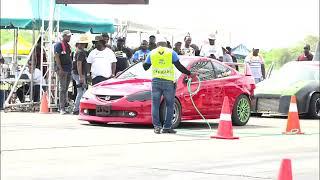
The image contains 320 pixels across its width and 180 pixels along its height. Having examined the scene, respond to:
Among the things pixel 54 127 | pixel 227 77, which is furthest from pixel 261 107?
pixel 54 127

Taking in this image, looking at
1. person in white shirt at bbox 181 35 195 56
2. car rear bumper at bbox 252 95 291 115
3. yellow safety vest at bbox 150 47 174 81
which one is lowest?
car rear bumper at bbox 252 95 291 115

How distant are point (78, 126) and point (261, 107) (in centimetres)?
637

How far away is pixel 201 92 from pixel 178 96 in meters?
0.72

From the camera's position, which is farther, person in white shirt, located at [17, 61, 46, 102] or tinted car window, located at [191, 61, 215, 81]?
person in white shirt, located at [17, 61, 46, 102]

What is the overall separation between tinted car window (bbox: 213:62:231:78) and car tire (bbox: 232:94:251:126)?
1.81ft

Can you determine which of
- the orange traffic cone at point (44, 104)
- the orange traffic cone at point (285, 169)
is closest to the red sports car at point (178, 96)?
the orange traffic cone at point (44, 104)

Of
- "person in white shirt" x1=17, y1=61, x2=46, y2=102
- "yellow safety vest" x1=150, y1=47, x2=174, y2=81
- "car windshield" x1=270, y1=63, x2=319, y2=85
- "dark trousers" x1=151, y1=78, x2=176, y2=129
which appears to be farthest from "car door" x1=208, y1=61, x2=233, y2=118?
"person in white shirt" x1=17, y1=61, x2=46, y2=102

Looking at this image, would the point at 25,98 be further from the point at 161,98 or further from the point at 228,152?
the point at 228,152

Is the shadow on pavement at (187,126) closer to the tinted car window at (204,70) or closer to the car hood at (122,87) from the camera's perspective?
the car hood at (122,87)

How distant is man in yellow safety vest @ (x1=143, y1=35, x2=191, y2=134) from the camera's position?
39.1 ft

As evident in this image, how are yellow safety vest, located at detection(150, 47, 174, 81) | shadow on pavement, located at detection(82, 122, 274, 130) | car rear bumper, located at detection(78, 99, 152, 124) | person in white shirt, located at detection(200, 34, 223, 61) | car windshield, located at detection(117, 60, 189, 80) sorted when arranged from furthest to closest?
person in white shirt, located at detection(200, 34, 223, 61), car windshield, located at detection(117, 60, 189, 80), shadow on pavement, located at detection(82, 122, 274, 130), car rear bumper, located at detection(78, 99, 152, 124), yellow safety vest, located at detection(150, 47, 174, 81)

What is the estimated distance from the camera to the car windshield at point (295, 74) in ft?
60.4

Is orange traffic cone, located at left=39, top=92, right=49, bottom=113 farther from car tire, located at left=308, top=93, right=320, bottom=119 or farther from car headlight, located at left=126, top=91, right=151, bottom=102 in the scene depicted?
car tire, located at left=308, top=93, right=320, bottom=119

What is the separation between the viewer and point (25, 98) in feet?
60.5
